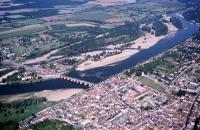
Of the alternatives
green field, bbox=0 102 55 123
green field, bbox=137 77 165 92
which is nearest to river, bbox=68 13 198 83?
green field, bbox=137 77 165 92

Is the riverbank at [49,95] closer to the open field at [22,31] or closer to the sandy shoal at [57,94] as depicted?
the sandy shoal at [57,94]

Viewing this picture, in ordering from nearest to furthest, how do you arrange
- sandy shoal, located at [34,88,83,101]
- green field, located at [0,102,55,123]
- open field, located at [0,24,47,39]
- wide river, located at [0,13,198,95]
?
1. green field, located at [0,102,55,123]
2. sandy shoal, located at [34,88,83,101]
3. wide river, located at [0,13,198,95]
4. open field, located at [0,24,47,39]

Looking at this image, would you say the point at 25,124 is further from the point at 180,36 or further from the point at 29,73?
the point at 180,36

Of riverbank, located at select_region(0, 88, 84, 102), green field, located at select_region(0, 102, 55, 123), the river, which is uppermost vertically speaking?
the river

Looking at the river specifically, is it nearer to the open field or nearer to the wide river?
the wide river

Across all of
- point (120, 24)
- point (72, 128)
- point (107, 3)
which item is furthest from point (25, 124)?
point (107, 3)

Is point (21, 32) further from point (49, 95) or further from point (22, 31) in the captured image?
point (49, 95)

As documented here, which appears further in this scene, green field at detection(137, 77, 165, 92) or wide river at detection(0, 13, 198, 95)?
wide river at detection(0, 13, 198, 95)
